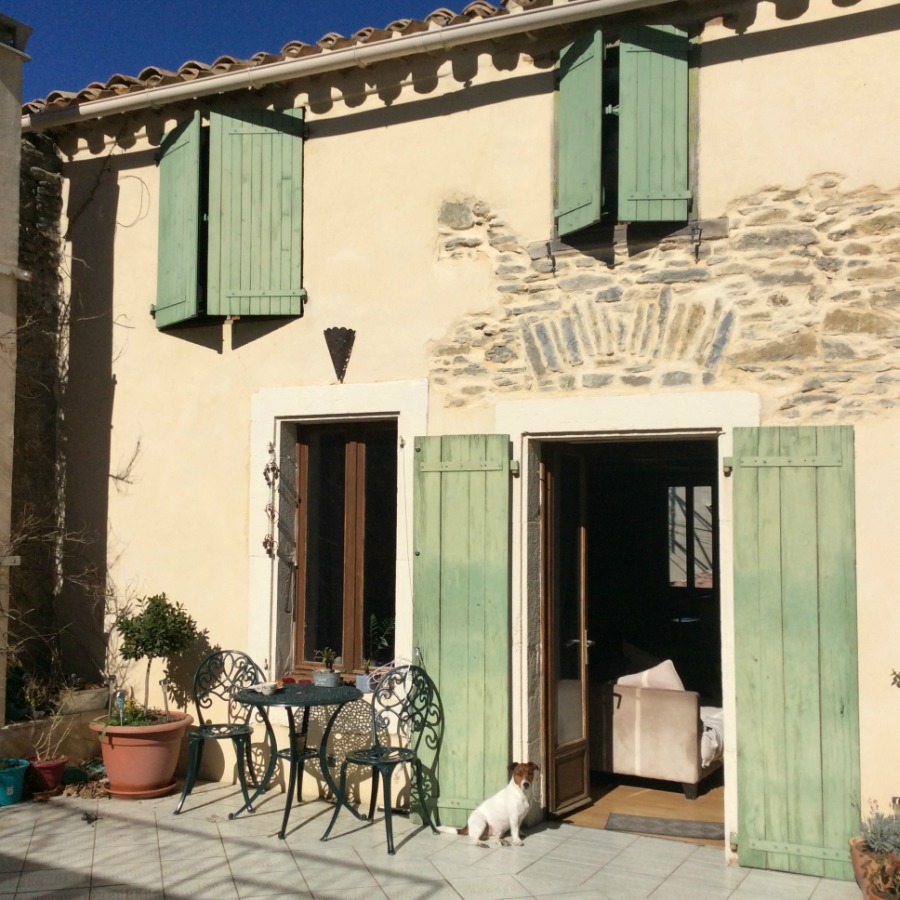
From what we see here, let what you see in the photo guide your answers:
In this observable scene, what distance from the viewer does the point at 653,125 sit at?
546cm

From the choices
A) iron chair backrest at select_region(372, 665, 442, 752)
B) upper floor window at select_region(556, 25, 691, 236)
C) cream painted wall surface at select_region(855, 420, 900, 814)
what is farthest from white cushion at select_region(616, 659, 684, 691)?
upper floor window at select_region(556, 25, 691, 236)

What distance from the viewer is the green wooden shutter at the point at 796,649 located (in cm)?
486

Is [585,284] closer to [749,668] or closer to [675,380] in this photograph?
[675,380]

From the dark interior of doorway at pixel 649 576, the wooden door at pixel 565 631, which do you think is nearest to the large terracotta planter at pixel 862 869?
the wooden door at pixel 565 631

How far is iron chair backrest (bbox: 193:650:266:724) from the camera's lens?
6367mm

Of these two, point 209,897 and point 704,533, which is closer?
point 209,897

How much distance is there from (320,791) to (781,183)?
434 cm

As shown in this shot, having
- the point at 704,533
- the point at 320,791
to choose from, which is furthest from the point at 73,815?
the point at 704,533

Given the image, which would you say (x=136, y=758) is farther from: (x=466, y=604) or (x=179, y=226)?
(x=179, y=226)

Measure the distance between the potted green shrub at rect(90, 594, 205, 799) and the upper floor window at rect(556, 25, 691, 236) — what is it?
3400mm

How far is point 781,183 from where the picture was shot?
5.22 meters

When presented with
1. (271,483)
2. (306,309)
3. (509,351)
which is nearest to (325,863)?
(271,483)

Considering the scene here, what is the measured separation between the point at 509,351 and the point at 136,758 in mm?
3321

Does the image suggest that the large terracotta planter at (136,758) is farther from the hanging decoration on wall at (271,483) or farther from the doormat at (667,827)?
the doormat at (667,827)
